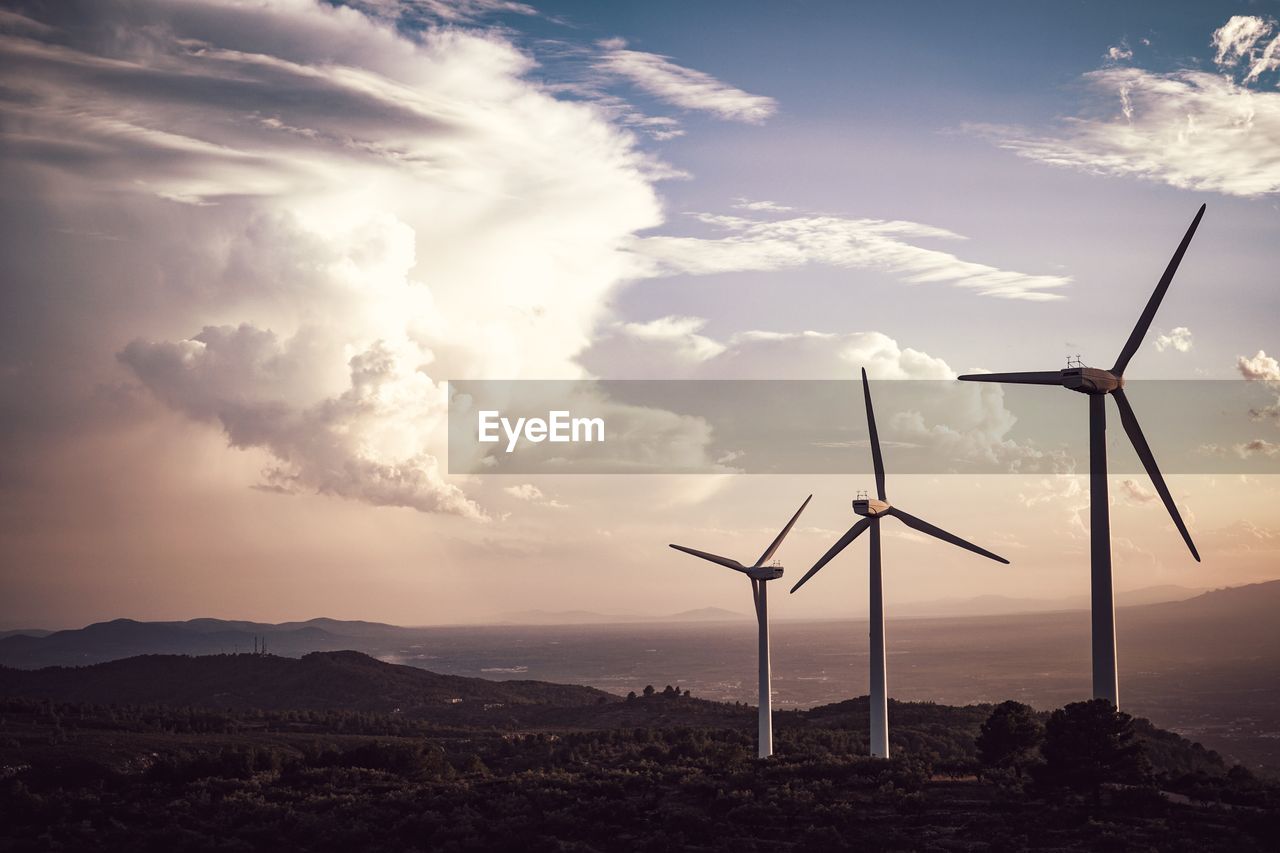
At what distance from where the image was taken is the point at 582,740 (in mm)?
93500

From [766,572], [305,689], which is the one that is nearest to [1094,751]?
[766,572]

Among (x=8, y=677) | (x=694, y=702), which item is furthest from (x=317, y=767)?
(x=8, y=677)

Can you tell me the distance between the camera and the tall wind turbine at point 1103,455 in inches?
1932

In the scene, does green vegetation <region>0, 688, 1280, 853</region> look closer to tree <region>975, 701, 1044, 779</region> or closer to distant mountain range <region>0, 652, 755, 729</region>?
tree <region>975, 701, 1044, 779</region>

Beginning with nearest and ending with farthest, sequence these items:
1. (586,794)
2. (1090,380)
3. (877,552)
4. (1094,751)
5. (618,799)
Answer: (1094,751), (1090,380), (618,799), (586,794), (877,552)

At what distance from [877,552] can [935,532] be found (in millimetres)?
4028

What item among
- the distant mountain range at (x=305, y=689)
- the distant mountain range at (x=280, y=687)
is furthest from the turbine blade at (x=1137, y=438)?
the distant mountain range at (x=280, y=687)

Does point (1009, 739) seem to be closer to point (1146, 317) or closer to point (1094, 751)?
point (1094, 751)

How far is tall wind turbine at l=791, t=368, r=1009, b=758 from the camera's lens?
217 ft

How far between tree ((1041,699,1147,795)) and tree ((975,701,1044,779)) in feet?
32.3

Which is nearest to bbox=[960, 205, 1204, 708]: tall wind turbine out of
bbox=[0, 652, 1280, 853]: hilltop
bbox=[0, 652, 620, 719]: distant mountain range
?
bbox=[0, 652, 1280, 853]: hilltop

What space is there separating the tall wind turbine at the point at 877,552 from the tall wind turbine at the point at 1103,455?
39.7 feet

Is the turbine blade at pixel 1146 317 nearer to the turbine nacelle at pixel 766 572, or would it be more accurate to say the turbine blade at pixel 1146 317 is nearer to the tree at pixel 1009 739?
the tree at pixel 1009 739

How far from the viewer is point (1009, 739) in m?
61.1
